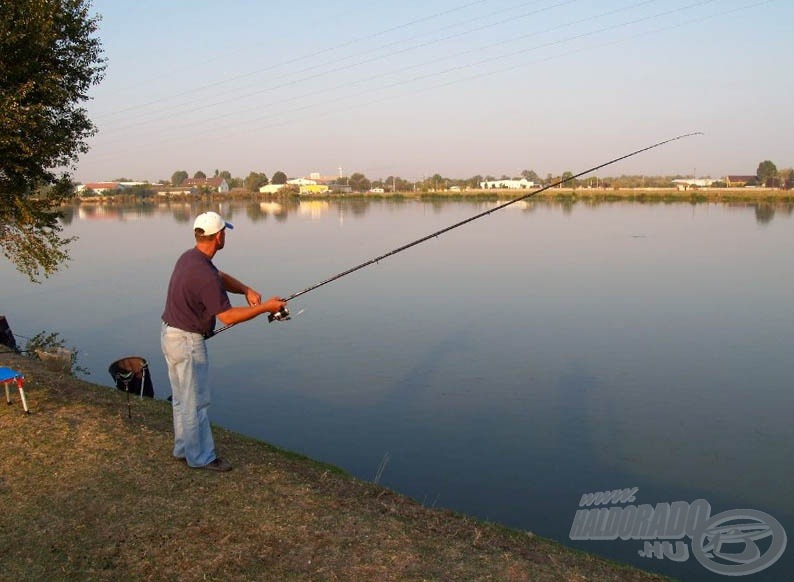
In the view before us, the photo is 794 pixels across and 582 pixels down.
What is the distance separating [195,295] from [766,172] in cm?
14350

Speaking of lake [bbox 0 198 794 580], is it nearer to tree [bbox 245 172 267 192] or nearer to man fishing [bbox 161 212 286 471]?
man fishing [bbox 161 212 286 471]

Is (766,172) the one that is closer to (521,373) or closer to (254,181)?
(254,181)

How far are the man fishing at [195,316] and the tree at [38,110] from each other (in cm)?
786

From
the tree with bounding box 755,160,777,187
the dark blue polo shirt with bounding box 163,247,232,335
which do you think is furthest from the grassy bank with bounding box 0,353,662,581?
the tree with bounding box 755,160,777,187

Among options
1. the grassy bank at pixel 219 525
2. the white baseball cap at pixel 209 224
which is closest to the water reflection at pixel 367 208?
the grassy bank at pixel 219 525

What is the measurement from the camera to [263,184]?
5684 inches

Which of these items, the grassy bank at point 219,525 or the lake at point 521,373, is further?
the lake at point 521,373

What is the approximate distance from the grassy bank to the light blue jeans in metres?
0.23

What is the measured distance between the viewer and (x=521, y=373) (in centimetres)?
1248

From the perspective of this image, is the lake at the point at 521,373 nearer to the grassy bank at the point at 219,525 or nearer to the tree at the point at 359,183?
the grassy bank at the point at 219,525

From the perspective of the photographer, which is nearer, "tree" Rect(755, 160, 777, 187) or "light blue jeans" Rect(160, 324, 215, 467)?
"light blue jeans" Rect(160, 324, 215, 467)

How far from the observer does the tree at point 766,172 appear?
115500mm

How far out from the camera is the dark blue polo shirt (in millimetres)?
5129

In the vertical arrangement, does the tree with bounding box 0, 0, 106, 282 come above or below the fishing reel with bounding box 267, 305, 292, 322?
above
